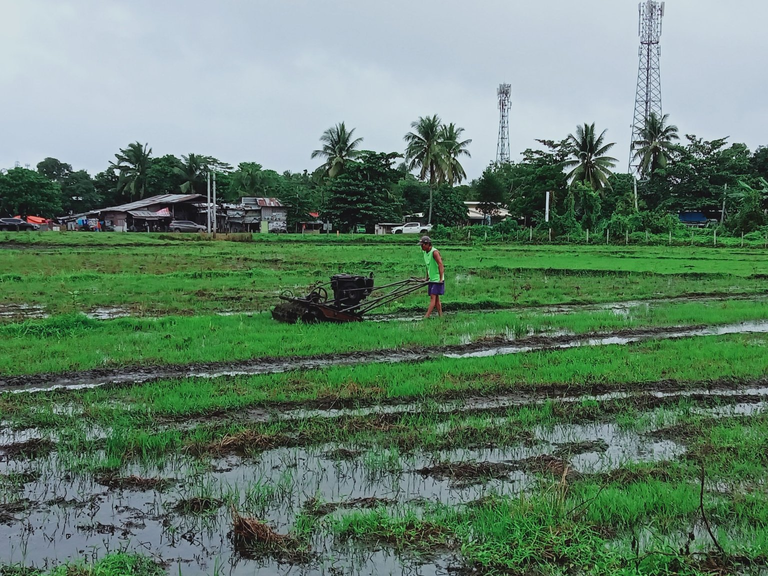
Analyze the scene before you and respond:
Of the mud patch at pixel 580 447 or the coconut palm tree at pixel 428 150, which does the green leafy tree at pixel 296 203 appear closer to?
the coconut palm tree at pixel 428 150

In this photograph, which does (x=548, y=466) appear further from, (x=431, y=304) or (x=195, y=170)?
(x=195, y=170)

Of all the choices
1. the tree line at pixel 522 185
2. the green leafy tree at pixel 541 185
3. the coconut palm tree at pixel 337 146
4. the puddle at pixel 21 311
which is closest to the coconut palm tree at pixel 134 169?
the tree line at pixel 522 185

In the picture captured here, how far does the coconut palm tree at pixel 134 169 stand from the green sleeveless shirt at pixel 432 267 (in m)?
62.6

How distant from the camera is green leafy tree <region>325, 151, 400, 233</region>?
179 ft

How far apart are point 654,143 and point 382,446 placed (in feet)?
196

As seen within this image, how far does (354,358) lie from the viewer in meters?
8.88

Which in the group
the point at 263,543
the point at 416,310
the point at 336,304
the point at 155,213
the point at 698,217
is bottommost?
the point at 263,543

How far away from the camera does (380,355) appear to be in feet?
29.9

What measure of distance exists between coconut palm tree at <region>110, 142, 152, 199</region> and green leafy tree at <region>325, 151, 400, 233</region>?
24.6 meters

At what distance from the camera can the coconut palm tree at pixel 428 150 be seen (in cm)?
5597

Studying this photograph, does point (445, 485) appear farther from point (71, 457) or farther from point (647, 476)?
point (71, 457)

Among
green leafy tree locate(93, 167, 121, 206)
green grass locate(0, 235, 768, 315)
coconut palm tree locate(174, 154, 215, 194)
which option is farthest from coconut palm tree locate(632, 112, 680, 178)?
green leafy tree locate(93, 167, 121, 206)

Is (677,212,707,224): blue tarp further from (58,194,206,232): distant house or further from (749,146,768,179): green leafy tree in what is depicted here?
(58,194,206,232): distant house

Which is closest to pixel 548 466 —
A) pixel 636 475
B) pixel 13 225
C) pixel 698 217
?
pixel 636 475
